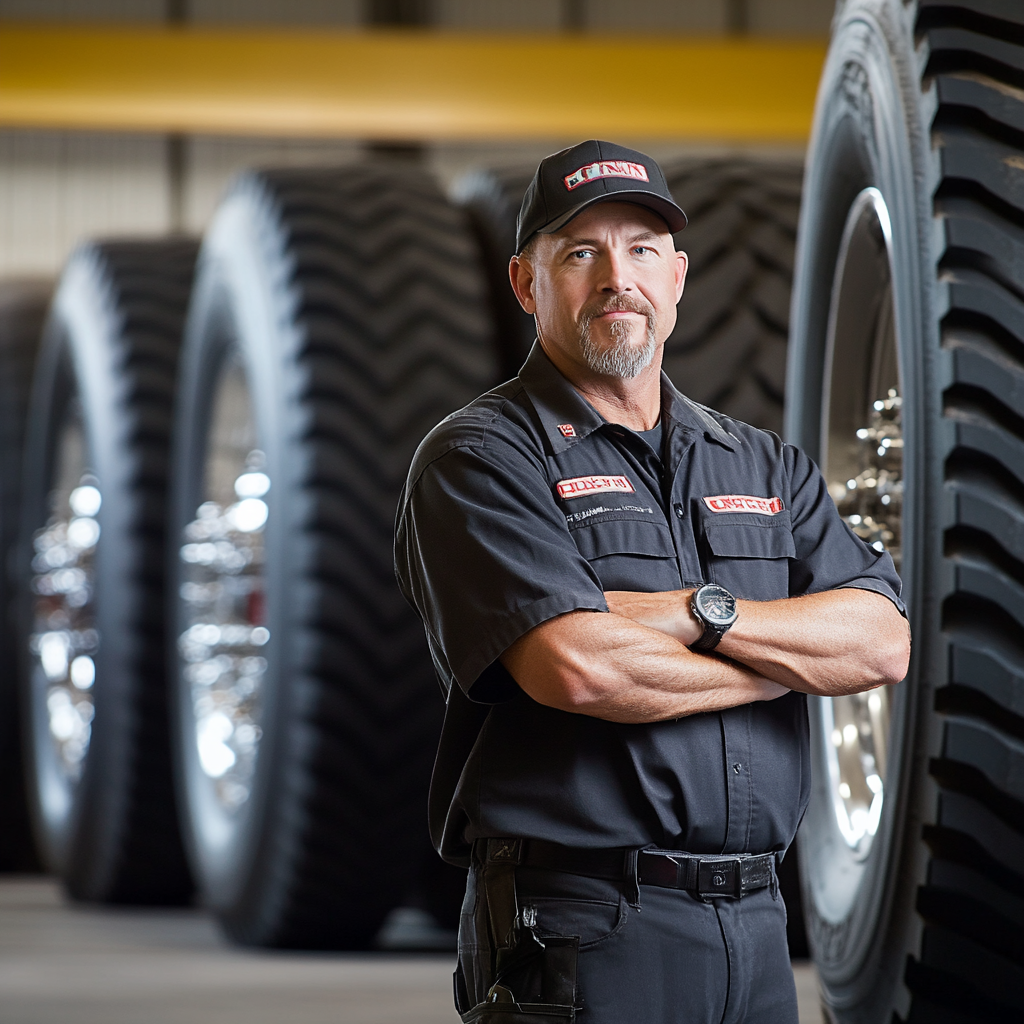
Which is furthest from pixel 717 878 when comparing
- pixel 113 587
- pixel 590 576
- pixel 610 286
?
pixel 113 587

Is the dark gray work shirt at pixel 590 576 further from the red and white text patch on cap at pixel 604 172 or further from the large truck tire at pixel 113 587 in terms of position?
the large truck tire at pixel 113 587

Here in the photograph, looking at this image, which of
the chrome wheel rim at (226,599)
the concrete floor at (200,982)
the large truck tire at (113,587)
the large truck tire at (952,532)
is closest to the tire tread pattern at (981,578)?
the large truck tire at (952,532)

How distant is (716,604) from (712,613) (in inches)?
0.6

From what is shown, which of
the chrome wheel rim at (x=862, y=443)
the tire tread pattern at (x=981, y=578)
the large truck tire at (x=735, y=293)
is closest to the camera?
the tire tread pattern at (x=981, y=578)

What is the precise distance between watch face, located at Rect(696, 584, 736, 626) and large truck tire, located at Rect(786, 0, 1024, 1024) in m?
0.50

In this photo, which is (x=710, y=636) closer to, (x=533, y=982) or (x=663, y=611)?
(x=663, y=611)

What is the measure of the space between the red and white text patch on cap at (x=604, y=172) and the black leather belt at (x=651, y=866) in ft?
2.70

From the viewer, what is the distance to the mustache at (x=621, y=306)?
2199 mm

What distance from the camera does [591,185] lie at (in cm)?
220

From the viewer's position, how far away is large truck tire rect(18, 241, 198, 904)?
5.82 m

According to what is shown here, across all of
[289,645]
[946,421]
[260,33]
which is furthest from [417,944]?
[260,33]

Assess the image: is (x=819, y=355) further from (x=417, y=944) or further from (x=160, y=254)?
(x=160, y=254)

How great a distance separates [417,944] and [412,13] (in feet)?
34.6

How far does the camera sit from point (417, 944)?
4.86 m
